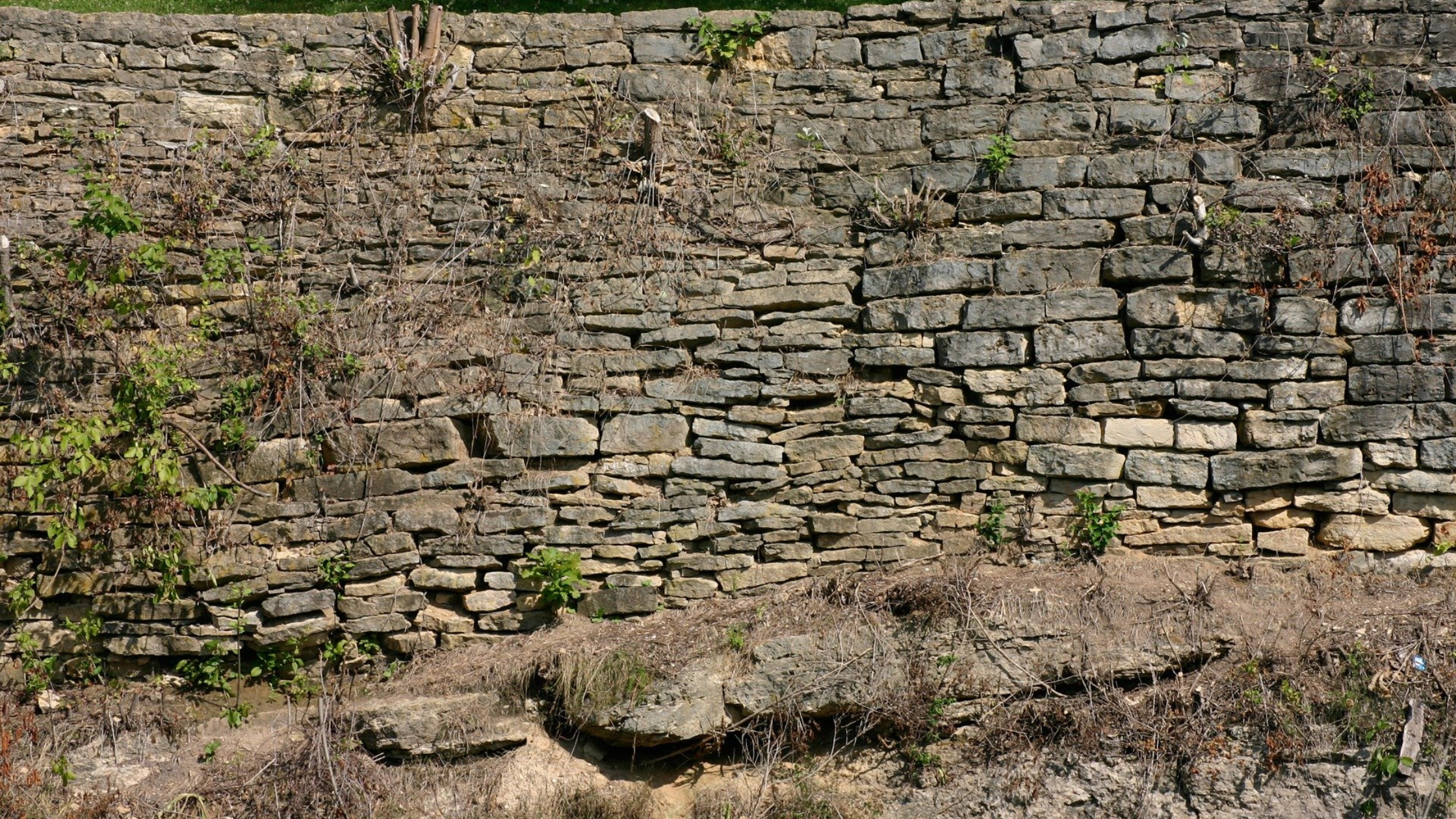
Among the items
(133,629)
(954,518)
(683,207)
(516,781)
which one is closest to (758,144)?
(683,207)

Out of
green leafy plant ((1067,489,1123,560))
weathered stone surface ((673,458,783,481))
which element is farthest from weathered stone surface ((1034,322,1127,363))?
weathered stone surface ((673,458,783,481))

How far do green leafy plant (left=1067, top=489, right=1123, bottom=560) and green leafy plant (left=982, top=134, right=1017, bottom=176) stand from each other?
1.55m

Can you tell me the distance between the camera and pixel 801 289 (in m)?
5.48

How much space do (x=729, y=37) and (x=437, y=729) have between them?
11.5 ft

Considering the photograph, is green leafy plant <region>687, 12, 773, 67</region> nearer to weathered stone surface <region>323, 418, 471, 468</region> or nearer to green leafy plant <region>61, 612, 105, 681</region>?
weathered stone surface <region>323, 418, 471, 468</region>

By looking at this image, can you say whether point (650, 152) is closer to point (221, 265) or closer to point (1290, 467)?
point (221, 265)

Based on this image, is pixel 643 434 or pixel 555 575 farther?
pixel 643 434

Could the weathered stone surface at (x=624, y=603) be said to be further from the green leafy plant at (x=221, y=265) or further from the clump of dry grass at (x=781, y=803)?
the green leafy plant at (x=221, y=265)

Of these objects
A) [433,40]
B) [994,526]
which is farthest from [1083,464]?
[433,40]

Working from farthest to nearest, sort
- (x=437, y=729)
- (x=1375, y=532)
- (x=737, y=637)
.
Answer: (x=1375, y=532) → (x=737, y=637) → (x=437, y=729)

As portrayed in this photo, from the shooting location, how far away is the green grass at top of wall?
7.35m

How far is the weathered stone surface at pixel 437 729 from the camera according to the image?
4793mm

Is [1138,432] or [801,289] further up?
[801,289]

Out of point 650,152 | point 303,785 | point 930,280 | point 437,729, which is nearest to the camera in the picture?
point 303,785
